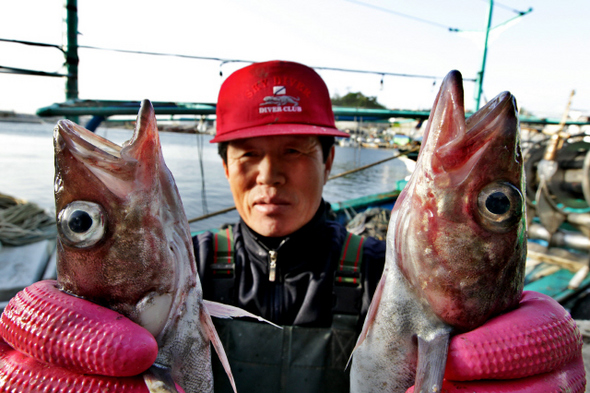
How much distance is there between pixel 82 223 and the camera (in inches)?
46.8

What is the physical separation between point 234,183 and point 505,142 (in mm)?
1396

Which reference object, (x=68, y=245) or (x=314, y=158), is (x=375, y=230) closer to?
(x=314, y=158)

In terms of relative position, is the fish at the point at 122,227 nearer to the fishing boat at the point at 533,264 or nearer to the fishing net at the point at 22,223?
the fishing boat at the point at 533,264

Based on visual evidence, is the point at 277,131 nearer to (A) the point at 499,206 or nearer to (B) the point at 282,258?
(B) the point at 282,258

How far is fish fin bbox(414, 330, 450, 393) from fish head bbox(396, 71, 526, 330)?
88mm

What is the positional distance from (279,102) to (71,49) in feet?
12.8

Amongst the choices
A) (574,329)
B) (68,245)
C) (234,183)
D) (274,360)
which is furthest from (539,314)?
(68,245)

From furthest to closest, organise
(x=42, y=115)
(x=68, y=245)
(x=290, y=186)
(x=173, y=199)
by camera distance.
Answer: (x=42, y=115)
(x=290, y=186)
(x=173, y=199)
(x=68, y=245)

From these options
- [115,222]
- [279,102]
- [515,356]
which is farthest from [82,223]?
[515,356]

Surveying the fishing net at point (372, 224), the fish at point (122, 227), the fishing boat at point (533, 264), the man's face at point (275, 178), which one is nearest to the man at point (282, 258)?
the man's face at point (275, 178)

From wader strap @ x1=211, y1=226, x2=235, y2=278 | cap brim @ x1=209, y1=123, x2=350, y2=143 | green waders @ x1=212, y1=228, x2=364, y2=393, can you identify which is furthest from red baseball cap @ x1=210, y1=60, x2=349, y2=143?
green waders @ x1=212, y1=228, x2=364, y2=393

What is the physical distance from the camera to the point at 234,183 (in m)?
2.04

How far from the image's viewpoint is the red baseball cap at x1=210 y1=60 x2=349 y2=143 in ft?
6.47

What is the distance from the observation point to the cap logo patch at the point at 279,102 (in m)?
2.01
